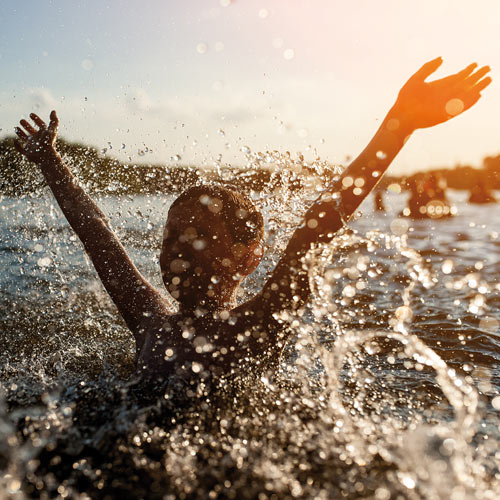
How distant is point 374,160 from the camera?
2.33 meters

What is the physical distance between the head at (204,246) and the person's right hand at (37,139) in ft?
4.06

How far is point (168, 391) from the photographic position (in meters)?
2.22

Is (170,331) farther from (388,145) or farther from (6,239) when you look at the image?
(6,239)

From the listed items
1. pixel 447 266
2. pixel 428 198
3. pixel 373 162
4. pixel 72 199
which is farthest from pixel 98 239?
pixel 428 198

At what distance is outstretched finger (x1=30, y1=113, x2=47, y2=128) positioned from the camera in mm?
3383

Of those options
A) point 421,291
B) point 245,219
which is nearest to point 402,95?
point 245,219

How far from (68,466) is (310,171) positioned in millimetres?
3375

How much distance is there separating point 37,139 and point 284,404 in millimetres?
2449

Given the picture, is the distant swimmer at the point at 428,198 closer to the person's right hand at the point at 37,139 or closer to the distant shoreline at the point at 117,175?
the distant shoreline at the point at 117,175

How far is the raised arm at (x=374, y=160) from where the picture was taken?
2246mm

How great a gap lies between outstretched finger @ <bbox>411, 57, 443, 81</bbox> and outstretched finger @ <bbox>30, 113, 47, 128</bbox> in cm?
251

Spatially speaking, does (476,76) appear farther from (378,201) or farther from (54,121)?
(378,201)

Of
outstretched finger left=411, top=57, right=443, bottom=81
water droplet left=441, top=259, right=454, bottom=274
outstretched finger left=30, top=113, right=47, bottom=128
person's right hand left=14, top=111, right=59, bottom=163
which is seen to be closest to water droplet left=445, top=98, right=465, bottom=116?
outstretched finger left=411, top=57, right=443, bottom=81

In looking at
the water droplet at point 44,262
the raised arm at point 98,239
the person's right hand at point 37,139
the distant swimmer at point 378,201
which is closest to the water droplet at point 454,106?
the raised arm at point 98,239
